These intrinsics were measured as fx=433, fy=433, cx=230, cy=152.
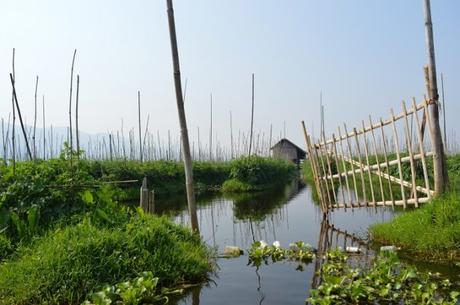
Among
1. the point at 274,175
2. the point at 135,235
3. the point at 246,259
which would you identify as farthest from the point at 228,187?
the point at 135,235

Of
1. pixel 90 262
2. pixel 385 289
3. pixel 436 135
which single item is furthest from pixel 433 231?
pixel 90 262

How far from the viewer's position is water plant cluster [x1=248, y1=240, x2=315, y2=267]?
21.0 ft

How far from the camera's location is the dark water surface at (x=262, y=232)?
4.92 metres

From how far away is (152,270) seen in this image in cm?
498

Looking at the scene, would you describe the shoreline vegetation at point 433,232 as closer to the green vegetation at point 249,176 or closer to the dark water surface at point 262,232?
the dark water surface at point 262,232

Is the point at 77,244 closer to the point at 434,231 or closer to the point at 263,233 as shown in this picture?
the point at 434,231

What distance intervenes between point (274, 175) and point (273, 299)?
58.6 ft

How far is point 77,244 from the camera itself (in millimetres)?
4723

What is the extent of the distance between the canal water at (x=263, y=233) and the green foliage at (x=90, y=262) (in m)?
0.42

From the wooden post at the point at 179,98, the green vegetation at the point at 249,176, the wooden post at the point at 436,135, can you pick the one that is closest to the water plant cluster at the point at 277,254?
the wooden post at the point at 179,98

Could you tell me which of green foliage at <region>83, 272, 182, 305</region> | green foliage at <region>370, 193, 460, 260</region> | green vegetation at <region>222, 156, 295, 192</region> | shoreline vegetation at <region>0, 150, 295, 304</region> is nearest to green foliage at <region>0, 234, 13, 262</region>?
shoreline vegetation at <region>0, 150, 295, 304</region>

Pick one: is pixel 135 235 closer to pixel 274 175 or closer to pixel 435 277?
pixel 435 277

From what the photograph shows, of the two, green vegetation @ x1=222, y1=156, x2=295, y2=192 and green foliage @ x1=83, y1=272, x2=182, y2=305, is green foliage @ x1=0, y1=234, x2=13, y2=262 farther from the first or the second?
green vegetation @ x1=222, y1=156, x2=295, y2=192

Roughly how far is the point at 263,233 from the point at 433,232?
3586mm
